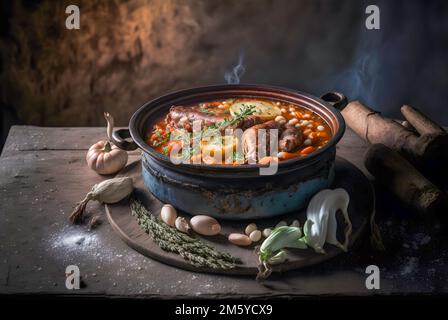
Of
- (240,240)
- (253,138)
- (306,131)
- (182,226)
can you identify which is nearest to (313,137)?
(306,131)

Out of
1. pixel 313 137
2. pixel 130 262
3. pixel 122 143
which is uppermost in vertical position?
pixel 313 137

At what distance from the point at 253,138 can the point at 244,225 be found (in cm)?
55

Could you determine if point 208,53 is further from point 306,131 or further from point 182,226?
point 182,226

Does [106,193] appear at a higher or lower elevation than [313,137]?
lower

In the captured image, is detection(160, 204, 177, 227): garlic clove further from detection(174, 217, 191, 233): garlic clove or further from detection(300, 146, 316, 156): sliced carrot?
detection(300, 146, 316, 156): sliced carrot

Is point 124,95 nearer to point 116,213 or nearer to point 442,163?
point 116,213

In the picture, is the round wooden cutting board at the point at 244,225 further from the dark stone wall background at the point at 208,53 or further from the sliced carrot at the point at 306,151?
the dark stone wall background at the point at 208,53

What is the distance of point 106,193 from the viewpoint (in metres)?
3.73

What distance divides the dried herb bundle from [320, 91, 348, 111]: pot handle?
141 centimetres

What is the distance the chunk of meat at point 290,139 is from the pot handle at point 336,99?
43 cm

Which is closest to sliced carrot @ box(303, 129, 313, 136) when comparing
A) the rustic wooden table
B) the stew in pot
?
the stew in pot

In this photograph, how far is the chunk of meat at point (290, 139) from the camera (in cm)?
364

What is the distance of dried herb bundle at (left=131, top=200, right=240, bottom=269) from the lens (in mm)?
3199

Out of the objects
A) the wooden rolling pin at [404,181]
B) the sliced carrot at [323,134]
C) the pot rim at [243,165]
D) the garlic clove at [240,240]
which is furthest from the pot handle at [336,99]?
the garlic clove at [240,240]
